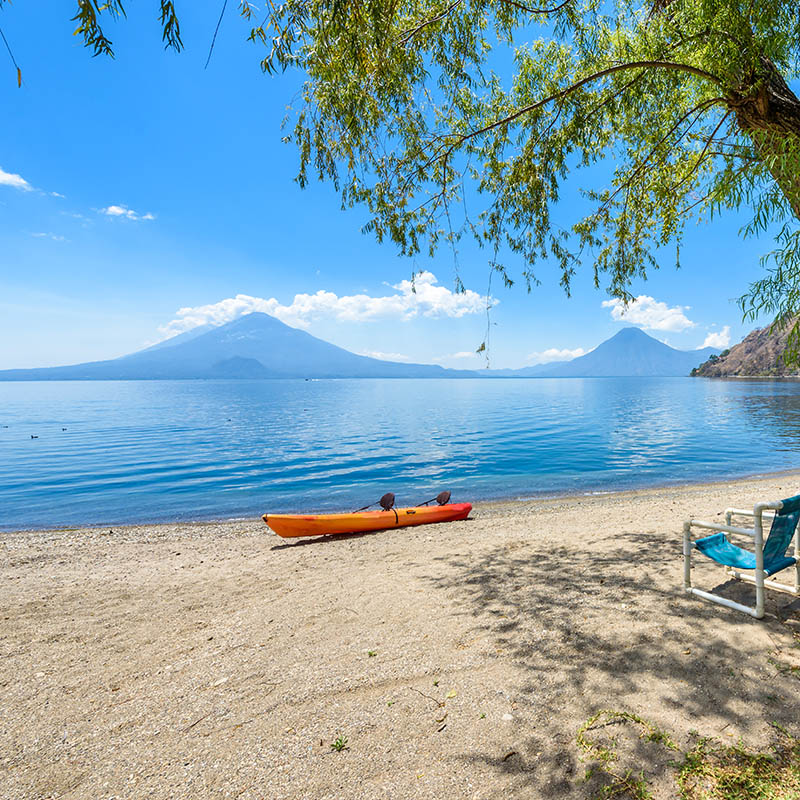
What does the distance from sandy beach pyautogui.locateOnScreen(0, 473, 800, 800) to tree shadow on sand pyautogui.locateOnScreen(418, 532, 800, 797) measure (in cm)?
2

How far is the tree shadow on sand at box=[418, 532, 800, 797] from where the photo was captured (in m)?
3.10

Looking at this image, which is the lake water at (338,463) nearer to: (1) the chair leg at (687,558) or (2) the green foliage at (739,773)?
(1) the chair leg at (687,558)

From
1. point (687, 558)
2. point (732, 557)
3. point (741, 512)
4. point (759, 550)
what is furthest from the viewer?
point (687, 558)

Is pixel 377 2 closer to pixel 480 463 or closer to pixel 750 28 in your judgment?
pixel 750 28

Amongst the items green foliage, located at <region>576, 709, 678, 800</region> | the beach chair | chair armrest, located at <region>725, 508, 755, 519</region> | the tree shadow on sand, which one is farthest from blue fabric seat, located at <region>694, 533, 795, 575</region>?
green foliage, located at <region>576, 709, 678, 800</region>

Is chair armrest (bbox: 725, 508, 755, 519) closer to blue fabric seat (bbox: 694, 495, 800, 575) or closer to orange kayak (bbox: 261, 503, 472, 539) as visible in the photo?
blue fabric seat (bbox: 694, 495, 800, 575)

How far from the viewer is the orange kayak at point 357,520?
430 inches

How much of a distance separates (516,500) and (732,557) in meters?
12.1

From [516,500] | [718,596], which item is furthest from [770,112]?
[516,500]

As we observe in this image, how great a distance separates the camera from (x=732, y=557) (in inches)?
197

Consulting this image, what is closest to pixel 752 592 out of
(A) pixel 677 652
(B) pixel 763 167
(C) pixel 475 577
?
(A) pixel 677 652

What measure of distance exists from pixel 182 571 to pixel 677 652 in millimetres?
8445

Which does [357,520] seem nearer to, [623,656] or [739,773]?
[623,656]

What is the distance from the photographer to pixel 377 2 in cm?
486
